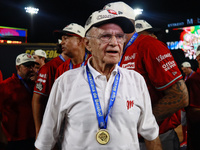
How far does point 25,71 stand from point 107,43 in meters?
2.99

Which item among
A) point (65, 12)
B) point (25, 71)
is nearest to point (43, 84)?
point (25, 71)

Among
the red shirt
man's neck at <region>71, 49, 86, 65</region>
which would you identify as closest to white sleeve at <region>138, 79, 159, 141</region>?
man's neck at <region>71, 49, 86, 65</region>

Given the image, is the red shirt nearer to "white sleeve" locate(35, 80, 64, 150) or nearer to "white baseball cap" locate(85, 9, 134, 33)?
"white sleeve" locate(35, 80, 64, 150)

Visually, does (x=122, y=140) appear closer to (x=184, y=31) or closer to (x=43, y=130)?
(x=43, y=130)

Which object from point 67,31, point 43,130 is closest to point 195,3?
point 67,31

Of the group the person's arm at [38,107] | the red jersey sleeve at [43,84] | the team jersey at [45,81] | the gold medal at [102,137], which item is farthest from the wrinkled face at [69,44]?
the gold medal at [102,137]

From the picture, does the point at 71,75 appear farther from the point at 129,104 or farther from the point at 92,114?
the point at 129,104

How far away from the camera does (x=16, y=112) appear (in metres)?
3.79

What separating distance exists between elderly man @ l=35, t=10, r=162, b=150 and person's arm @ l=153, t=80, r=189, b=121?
0.43m

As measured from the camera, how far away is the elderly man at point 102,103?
1.40 m

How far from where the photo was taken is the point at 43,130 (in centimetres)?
150

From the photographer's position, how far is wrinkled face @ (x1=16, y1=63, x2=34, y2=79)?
4167 mm

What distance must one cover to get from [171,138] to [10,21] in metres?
19.5

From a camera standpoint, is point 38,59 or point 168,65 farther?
point 38,59
